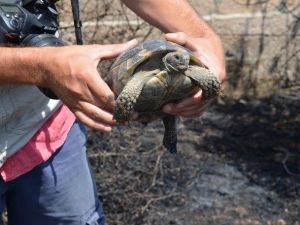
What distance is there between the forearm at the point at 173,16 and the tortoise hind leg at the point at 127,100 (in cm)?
35

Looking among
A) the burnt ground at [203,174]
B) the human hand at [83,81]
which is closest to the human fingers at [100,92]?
the human hand at [83,81]

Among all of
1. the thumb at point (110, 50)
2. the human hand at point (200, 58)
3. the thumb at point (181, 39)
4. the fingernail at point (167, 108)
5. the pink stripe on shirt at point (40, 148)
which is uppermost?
the thumb at point (110, 50)

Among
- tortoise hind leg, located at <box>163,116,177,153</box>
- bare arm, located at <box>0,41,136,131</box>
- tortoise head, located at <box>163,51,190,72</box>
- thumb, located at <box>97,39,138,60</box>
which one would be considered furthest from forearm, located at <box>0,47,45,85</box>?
tortoise hind leg, located at <box>163,116,177,153</box>

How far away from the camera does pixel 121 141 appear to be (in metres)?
3.19

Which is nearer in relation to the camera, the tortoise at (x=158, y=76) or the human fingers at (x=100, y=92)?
the human fingers at (x=100, y=92)

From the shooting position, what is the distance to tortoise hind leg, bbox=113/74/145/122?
51.8 inches

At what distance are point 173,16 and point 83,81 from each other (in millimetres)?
519

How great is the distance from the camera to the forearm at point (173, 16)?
1668 mm

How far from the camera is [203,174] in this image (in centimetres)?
315

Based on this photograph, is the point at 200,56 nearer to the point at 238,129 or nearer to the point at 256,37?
the point at 238,129

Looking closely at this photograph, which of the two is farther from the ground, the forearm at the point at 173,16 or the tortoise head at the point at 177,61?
the tortoise head at the point at 177,61

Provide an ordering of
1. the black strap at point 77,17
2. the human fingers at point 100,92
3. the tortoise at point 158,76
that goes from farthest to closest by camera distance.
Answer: the black strap at point 77,17
the tortoise at point 158,76
the human fingers at point 100,92

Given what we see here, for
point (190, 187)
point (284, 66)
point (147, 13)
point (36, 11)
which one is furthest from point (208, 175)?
point (36, 11)

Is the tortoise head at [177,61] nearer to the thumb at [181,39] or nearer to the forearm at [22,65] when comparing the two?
the thumb at [181,39]
